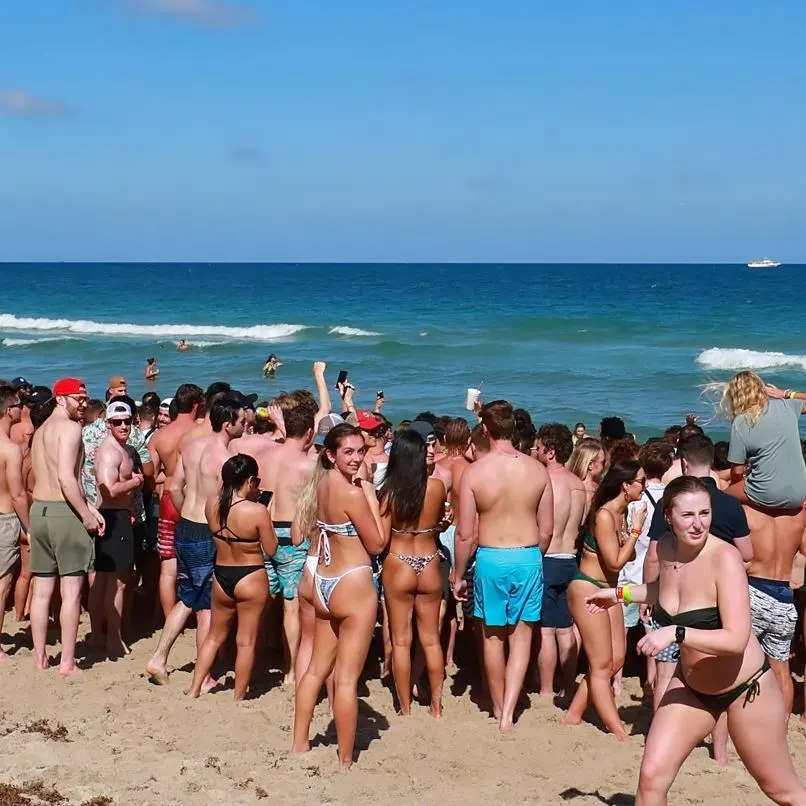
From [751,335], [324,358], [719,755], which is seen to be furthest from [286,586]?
[751,335]

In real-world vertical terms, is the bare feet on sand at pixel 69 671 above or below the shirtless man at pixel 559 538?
below

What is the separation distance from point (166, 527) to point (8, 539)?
1.01 meters

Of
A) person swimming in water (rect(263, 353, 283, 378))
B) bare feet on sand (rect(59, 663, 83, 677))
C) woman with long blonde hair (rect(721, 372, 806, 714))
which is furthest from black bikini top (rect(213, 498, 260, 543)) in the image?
person swimming in water (rect(263, 353, 283, 378))

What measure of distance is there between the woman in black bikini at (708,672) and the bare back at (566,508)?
7.24 feet

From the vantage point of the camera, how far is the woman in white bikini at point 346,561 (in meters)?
5.19

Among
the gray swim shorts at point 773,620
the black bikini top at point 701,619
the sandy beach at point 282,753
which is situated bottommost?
the sandy beach at point 282,753

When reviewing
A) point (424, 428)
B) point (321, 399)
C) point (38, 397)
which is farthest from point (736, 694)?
point (38, 397)

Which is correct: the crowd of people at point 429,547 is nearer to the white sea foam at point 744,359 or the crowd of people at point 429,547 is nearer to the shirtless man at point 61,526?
the shirtless man at point 61,526

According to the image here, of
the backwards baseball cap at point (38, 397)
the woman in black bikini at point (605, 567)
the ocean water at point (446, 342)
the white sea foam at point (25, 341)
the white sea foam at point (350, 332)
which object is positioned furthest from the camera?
the white sea foam at point (350, 332)

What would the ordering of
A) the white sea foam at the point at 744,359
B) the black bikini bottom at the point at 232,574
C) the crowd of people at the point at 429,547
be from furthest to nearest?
1. the white sea foam at the point at 744,359
2. the black bikini bottom at the point at 232,574
3. the crowd of people at the point at 429,547

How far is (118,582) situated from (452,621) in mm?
2272

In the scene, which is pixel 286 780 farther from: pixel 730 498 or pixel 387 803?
pixel 730 498

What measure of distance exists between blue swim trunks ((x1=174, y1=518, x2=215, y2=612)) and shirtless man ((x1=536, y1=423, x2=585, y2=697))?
2.05 meters

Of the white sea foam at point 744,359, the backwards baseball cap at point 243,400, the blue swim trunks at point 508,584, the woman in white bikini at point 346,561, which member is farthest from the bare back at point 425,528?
the white sea foam at point 744,359
